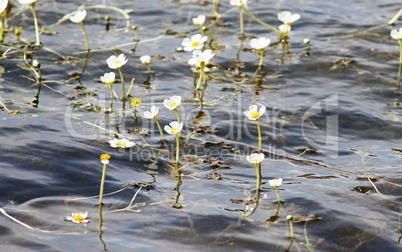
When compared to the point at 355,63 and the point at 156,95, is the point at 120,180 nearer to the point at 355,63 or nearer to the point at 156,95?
the point at 156,95

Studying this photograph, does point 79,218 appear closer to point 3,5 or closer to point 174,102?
point 174,102

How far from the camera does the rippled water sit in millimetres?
3650

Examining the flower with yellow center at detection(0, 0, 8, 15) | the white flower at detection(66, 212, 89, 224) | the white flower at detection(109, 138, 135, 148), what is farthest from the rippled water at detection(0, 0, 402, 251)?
the flower with yellow center at detection(0, 0, 8, 15)

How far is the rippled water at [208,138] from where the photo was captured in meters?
3.65

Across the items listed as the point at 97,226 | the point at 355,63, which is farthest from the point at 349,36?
the point at 97,226

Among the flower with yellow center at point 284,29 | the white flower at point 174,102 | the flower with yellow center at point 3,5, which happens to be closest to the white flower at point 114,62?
the white flower at point 174,102

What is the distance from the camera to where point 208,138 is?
4.87m

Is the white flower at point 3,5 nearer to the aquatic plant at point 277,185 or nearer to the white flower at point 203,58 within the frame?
the white flower at point 203,58

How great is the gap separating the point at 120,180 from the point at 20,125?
101 centimetres

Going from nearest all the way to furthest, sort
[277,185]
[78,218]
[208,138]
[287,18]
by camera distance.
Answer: [78,218] → [277,185] → [208,138] → [287,18]

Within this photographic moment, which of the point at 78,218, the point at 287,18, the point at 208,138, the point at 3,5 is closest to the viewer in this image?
the point at 78,218

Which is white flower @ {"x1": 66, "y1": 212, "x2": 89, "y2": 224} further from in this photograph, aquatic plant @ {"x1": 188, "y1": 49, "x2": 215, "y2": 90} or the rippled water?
aquatic plant @ {"x1": 188, "y1": 49, "x2": 215, "y2": 90}

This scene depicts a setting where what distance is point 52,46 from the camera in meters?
6.52

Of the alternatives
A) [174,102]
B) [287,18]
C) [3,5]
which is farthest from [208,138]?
[287,18]
